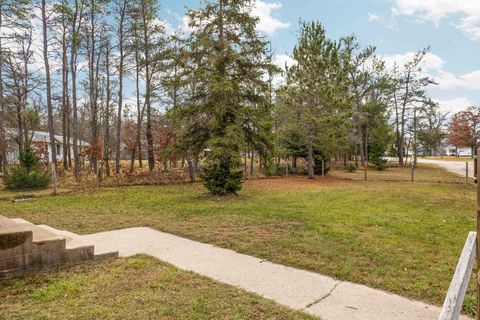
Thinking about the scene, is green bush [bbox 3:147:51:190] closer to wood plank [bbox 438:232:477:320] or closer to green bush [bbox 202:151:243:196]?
green bush [bbox 202:151:243:196]

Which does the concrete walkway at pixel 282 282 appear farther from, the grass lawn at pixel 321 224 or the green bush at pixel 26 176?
the green bush at pixel 26 176

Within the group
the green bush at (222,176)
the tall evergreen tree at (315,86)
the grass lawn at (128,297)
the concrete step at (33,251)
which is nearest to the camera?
the grass lawn at (128,297)

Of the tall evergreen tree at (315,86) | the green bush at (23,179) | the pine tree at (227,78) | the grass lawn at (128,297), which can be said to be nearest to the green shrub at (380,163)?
the tall evergreen tree at (315,86)

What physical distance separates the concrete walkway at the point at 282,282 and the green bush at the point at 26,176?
8603 millimetres

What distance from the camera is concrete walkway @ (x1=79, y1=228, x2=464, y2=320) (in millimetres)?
3035

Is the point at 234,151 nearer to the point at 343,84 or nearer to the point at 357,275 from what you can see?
the point at 357,275

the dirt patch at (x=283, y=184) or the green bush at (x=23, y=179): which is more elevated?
the green bush at (x=23, y=179)

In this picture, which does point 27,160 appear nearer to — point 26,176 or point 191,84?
point 26,176

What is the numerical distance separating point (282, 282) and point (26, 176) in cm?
1186

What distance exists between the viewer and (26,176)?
39.7 ft

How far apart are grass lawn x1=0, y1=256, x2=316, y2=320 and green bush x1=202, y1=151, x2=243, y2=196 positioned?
21.7 feet

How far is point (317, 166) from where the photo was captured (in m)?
20.8

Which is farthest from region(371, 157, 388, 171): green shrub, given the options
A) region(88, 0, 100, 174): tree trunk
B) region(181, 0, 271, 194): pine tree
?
region(88, 0, 100, 174): tree trunk

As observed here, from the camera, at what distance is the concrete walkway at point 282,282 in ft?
9.96
